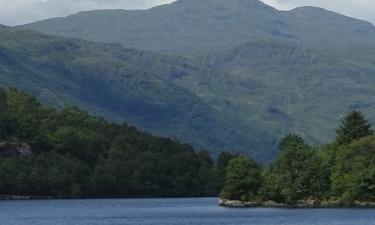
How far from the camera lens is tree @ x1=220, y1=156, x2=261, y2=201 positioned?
6117 inches

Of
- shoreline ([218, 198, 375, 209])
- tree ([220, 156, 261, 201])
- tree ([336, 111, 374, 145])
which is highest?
tree ([336, 111, 374, 145])

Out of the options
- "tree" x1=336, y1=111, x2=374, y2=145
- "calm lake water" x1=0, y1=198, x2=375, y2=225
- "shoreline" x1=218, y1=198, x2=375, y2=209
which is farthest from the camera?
"tree" x1=336, y1=111, x2=374, y2=145

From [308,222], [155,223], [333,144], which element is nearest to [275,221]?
[308,222]

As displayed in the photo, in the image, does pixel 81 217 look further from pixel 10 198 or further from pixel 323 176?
pixel 10 198

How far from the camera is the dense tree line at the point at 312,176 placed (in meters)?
143

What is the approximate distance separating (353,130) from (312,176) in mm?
22150

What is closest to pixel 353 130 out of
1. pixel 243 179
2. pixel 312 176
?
pixel 312 176

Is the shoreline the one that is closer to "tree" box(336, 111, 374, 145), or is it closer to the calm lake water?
the calm lake water

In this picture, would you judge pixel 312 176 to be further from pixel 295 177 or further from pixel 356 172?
pixel 356 172

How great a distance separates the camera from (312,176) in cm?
14662

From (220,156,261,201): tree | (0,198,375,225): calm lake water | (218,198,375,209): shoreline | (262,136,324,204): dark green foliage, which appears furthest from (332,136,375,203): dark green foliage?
(220,156,261,201): tree

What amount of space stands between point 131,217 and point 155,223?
1284 centimetres

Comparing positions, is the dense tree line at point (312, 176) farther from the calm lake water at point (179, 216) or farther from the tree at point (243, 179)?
the calm lake water at point (179, 216)

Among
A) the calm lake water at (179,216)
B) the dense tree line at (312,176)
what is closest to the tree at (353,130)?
the dense tree line at (312,176)
